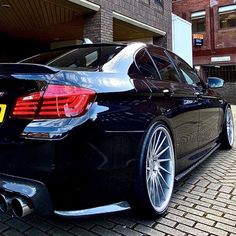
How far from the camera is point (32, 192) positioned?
204 centimetres

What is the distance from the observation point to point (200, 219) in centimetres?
278

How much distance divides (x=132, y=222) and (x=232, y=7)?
22061 millimetres

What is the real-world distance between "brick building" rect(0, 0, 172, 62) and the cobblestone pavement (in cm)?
609

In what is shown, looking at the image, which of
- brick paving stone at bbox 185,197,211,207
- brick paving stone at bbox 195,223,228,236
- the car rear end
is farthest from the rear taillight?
brick paving stone at bbox 185,197,211,207

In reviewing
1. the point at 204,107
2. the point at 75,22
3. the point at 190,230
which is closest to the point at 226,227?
the point at 190,230

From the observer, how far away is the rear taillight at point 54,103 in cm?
209

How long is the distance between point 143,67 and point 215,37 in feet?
69.9

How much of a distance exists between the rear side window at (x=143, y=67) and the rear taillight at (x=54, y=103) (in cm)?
74

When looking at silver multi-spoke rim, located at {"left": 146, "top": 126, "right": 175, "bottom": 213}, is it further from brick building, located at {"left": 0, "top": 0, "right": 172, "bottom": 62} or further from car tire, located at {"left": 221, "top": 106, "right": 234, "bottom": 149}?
brick building, located at {"left": 0, "top": 0, "right": 172, "bottom": 62}

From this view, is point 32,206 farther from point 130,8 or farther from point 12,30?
point 12,30

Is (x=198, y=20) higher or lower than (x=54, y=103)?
higher

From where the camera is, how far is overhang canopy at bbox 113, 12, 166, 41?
32.9 feet

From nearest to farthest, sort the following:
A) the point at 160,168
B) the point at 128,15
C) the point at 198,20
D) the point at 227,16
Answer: the point at 160,168 < the point at 128,15 < the point at 227,16 < the point at 198,20

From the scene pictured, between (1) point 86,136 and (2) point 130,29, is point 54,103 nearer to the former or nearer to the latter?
(1) point 86,136
